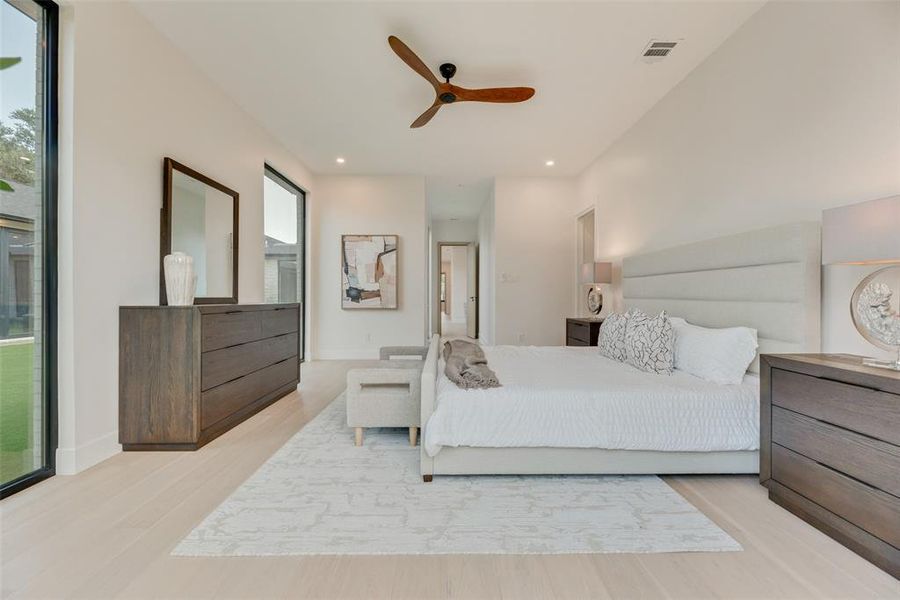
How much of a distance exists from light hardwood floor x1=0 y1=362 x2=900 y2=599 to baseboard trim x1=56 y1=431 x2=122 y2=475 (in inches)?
9.5

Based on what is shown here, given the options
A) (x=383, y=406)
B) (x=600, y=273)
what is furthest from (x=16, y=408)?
(x=600, y=273)

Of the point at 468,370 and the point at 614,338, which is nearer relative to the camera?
the point at 468,370

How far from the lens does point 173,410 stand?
94.4 inches

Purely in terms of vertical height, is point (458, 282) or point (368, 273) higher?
point (458, 282)

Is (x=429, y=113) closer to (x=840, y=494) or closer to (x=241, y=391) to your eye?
(x=241, y=391)

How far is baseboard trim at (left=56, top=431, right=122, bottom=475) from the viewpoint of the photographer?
206 cm

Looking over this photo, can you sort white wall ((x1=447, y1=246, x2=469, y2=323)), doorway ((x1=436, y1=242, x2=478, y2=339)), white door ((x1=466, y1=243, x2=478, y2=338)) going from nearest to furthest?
white door ((x1=466, y1=243, x2=478, y2=338)) → doorway ((x1=436, y1=242, x2=478, y2=339)) → white wall ((x1=447, y1=246, x2=469, y2=323))

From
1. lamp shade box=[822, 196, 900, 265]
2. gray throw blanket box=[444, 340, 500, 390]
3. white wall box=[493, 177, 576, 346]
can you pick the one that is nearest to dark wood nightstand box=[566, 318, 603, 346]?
white wall box=[493, 177, 576, 346]

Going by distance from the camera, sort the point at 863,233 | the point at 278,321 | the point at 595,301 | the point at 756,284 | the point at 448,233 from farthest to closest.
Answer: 1. the point at 448,233
2. the point at 595,301
3. the point at 278,321
4. the point at 756,284
5. the point at 863,233

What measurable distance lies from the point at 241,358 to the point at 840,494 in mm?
3413

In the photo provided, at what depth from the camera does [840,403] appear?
152 centimetres

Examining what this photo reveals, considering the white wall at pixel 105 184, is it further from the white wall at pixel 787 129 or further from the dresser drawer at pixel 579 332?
the white wall at pixel 787 129

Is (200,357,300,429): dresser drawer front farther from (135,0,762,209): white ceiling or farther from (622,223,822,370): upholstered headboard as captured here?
(622,223,822,370): upholstered headboard

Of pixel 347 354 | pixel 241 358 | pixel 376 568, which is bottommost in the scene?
pixel 376 568
